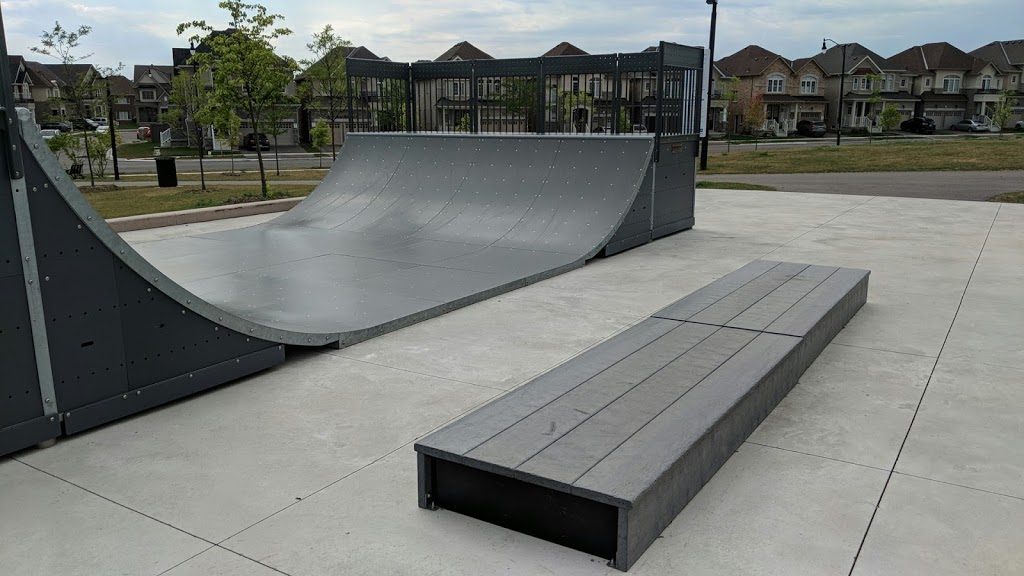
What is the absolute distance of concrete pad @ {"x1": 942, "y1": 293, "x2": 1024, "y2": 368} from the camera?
560 cm

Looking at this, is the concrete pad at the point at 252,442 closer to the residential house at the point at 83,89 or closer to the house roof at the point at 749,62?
the residential house at the point at 83,89

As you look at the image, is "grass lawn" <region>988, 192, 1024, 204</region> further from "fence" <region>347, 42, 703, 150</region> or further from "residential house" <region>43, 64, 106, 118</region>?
"residential house" <region>43, 64, 106, 118</region>

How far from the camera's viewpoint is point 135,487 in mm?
3645

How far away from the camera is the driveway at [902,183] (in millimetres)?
17734

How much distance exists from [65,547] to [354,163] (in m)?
10.5

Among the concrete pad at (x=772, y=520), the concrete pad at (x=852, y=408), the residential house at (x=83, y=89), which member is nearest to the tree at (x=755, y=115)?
the residential house at (x=83, y=89)

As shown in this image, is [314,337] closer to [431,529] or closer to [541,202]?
[431,529]

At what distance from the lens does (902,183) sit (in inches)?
795

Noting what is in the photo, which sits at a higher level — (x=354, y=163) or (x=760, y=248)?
(x=354, y=163)

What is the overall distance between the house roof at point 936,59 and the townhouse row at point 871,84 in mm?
100

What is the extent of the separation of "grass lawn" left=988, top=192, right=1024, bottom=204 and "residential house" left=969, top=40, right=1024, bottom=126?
76708 mm

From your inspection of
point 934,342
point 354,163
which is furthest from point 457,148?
point 934,342

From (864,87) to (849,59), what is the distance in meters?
3.68

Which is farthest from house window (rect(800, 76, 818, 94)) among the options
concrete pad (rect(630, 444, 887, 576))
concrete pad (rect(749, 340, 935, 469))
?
concrete pad (rect(630, 444, 887, 576))
